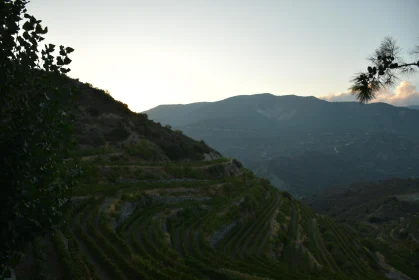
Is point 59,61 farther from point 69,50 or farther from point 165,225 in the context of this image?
point 165,225

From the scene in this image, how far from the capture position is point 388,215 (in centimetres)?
11050

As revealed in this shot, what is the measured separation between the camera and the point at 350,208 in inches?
5399

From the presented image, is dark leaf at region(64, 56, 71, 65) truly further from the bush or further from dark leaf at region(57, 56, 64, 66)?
the bush

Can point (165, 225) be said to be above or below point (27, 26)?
below

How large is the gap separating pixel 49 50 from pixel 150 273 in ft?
45.1

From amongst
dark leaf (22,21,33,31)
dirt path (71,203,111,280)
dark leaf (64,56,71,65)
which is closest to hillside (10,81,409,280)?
dirt path (71,203,111,280)

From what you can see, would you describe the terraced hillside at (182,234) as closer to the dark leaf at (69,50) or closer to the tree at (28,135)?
the tree at (28,135)

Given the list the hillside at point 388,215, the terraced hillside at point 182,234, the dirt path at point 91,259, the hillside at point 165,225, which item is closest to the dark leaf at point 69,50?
the hillside at point 165,225

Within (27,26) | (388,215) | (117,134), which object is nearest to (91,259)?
(27,26)

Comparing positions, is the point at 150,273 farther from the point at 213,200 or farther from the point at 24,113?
the point at 213,200

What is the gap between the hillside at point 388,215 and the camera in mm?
65213

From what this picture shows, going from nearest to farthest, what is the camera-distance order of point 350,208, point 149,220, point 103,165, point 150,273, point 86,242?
point 150,273 → point 86,242 → point 149,220 → point 103,165 → point 350,208

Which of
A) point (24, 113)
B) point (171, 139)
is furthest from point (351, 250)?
point (24, 113)

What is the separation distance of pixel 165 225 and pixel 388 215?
339 feet
